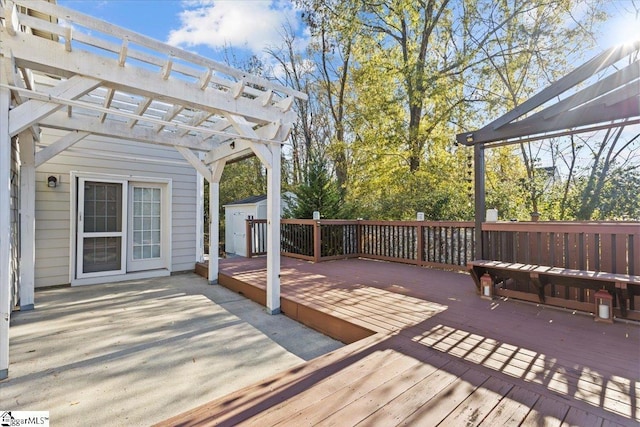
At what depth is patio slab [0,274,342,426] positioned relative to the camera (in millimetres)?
2094

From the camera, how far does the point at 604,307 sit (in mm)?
2812

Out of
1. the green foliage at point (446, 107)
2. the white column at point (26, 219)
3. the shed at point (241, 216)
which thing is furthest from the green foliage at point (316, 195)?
the white column at point (26, 219)

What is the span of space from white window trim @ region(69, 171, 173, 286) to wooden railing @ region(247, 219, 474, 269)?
1756 mm

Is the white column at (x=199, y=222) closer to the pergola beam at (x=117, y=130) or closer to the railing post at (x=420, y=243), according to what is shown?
the pergola beam at (x=117, y=130)

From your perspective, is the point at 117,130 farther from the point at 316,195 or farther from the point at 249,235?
the point at 316,195

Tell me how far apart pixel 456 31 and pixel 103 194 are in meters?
9.92

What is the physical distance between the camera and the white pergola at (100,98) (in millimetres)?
2355

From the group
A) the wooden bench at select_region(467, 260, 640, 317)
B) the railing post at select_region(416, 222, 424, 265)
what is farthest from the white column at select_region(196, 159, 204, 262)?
the wooden bench at select_region(467, 260, 640, 317)

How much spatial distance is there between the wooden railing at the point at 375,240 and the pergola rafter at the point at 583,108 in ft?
5.33

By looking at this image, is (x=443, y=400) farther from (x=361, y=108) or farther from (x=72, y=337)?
(x=361, y=108)

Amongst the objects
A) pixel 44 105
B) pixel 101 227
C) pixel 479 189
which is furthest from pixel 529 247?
pixel 101 227

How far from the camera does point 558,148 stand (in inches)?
322

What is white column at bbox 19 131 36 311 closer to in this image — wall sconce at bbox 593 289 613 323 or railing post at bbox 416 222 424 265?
railing post at bbox 416 222 424 265

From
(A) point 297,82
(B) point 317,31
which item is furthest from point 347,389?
(A) point 297,82
